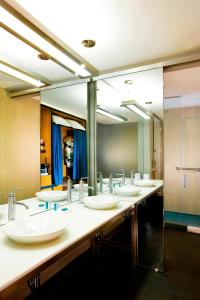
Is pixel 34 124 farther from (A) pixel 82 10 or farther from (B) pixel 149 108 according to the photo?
(B) pixel 149 108

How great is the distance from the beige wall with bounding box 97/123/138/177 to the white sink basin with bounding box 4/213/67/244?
125cm

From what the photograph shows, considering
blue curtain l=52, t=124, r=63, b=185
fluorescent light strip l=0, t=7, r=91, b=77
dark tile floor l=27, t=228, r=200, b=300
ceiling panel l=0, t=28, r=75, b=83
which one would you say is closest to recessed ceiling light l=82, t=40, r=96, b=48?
fluorescent light strip l=0, t=7, r=91, b=77

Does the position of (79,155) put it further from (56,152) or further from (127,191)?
(127,191)

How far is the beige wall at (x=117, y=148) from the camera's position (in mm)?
2633

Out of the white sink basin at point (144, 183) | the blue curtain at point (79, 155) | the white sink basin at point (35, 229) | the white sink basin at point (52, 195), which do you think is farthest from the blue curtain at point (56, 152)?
the white sink basin at point (144, 183)

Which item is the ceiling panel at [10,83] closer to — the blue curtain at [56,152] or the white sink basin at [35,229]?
the blue curtain at [56,152]

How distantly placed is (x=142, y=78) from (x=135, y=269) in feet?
7.11

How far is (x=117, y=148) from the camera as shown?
107 inches

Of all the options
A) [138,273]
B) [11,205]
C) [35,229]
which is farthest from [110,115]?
[138,273]

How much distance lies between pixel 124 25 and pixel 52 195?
5.28 feet

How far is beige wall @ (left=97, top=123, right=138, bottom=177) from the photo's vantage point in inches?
104

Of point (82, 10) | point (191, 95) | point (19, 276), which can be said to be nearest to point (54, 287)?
point (19, 276)

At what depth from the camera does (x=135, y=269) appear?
227cm

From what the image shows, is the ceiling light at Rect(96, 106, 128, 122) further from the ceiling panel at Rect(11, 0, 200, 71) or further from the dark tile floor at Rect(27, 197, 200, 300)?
the dark tile floor at Rect(27, 197, 200, 300)
